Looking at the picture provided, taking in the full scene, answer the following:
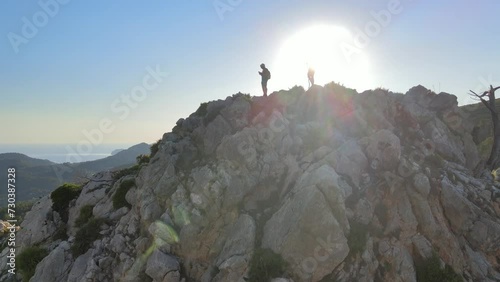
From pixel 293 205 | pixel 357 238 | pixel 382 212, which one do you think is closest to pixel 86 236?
pixel 293 205

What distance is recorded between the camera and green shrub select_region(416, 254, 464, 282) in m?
20.2

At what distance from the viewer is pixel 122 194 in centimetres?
3114

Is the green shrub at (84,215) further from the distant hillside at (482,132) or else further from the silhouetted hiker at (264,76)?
the distant hillside at (482,132)

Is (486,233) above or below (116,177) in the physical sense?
below

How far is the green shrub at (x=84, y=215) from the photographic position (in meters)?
30.8

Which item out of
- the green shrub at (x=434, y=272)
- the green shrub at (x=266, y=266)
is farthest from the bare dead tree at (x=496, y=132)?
the green shrub at (x=266, y=266)

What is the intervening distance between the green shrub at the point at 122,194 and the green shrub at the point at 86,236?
227 cm

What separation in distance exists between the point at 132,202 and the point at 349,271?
2110 centimetres

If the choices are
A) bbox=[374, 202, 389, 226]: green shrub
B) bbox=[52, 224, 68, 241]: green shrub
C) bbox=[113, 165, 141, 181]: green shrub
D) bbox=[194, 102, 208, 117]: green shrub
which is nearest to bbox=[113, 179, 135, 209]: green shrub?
bbox=[113, 165, 141, 181]: green shrub

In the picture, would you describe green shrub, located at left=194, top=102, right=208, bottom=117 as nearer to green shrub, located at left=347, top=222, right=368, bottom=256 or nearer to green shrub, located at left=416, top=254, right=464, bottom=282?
green shrub, located at left=347, top=222, right=368, bottom=256

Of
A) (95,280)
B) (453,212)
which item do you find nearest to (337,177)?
(453,212)

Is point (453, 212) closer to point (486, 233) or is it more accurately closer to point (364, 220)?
point (486, 233)

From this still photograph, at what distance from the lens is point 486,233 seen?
2325 centimetres

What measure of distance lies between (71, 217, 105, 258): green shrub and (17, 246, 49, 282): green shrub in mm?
4268
